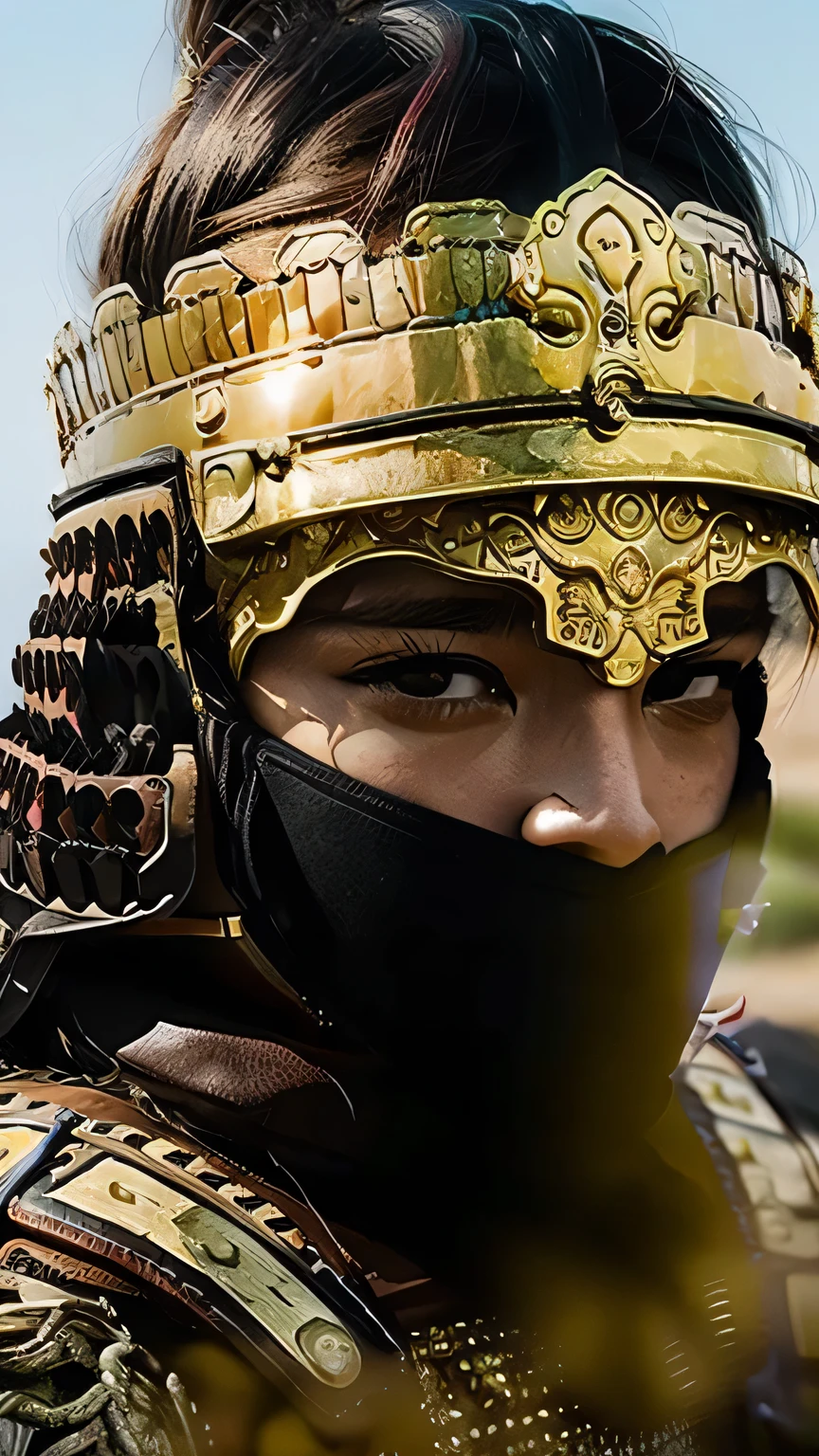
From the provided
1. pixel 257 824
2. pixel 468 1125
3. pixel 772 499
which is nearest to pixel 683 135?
pixel 772 499

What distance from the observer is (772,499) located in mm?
2268

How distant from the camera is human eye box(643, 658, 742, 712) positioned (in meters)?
2.25

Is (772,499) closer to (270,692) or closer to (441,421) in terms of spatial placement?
(441,421)

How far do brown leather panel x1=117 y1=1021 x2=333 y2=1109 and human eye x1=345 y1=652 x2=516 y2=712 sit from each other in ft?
1.91

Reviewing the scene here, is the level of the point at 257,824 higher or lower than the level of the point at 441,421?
lower

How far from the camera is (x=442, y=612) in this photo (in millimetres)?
2088

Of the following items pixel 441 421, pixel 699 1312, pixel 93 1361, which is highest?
pixel 441 421

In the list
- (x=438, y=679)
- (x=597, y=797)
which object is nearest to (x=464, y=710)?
(x=438, y=679)

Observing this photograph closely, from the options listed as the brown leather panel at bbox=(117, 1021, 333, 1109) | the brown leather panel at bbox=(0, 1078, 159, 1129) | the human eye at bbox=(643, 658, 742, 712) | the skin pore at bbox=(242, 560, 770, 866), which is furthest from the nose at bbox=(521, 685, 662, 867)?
the brown leather panel at bbox=(0, 1078, 159, 1129)

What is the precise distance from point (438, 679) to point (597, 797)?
0.28m

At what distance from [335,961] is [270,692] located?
41cm

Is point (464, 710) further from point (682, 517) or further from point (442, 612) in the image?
point (682, 517)

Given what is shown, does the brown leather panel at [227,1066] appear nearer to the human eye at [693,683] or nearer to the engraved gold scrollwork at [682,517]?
the human eye at [693,683]

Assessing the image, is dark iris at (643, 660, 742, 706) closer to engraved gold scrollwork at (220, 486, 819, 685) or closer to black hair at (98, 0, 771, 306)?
engraved gold scrollwork at (220, 486, 819, 685)
